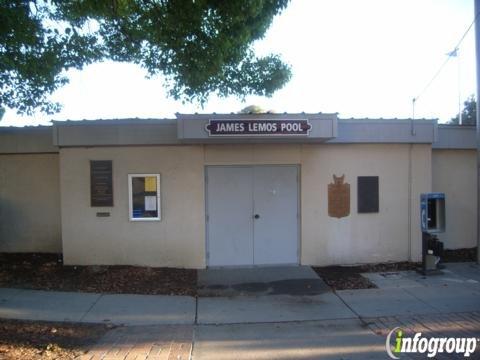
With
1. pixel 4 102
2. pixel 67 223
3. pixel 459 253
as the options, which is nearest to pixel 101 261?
pixel 67 223

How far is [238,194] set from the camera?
8.96m

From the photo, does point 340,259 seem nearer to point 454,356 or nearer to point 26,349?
point 454,356

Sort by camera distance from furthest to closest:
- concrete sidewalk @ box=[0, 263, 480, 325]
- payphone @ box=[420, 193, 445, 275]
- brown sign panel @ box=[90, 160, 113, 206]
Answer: brown sign panel @ box=[90, 160, 113, 206] → payphone @ box=[420, 193, 445, 275] → concrete sidewalk @ box=[0, 263, 480, 325]

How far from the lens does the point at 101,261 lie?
8906mm

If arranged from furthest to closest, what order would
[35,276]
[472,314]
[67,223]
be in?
[67,223], [35,276], [472,314]

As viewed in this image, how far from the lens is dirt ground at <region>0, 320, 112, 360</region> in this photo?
470cm

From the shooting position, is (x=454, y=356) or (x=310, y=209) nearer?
(x=454, y=356)

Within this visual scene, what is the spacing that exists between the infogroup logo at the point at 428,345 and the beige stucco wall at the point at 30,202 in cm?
781

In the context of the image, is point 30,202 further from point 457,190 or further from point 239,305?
point 457,190

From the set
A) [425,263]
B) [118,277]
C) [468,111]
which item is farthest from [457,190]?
[468,111]

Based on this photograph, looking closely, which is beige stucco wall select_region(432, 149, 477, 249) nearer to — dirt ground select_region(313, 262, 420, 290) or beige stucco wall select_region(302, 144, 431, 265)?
beige stucco wall select_region(302, 144, 431, 265)

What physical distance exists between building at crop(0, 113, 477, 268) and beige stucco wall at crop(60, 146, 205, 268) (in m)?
0.02

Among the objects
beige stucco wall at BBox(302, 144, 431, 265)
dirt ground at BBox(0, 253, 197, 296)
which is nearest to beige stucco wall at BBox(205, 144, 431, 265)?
beige stucco wall at BBox(302, 144, 431, 265)

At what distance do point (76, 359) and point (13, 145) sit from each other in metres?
6.82
